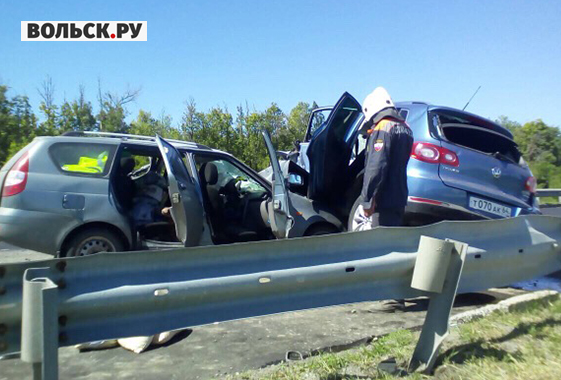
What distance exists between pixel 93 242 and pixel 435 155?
3822mm

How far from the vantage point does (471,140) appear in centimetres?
596

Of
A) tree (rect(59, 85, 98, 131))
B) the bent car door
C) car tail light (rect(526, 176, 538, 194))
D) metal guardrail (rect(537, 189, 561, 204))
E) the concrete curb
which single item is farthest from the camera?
tree (rect(59, 85, 98, 131))

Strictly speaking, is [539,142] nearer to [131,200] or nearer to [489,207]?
[489,207]

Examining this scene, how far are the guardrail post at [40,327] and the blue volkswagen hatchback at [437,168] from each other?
370 centimetres

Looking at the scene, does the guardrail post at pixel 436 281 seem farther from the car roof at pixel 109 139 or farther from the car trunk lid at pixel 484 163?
the car roof at pixel 109 139

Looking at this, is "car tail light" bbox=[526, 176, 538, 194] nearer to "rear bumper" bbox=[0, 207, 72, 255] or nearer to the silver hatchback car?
the silver hatchback car

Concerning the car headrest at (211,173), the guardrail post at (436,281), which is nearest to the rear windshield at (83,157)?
the car headrest at (211,173)

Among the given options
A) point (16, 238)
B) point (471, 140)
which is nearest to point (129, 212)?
point (16, 238)

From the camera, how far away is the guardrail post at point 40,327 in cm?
201

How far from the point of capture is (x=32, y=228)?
5125mm

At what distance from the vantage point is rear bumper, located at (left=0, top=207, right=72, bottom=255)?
5.07m

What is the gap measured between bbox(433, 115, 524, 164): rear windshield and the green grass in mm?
2477

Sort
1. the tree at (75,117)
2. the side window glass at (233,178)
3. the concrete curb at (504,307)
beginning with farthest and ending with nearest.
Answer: the tree at (75,117) < the side window glass at (233,178) < the concrete curb at (504,307)

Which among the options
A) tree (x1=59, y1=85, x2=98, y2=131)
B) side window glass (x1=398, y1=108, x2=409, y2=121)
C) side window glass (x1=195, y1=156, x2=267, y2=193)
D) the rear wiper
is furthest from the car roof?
tree (x1=59, y1=85, x2=98, y2=131)
